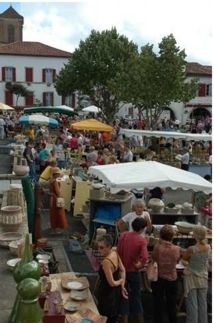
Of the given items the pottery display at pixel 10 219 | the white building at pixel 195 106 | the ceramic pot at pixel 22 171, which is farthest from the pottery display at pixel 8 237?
the white building at pixel 195 106

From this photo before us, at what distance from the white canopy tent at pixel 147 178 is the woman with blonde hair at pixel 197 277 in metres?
1.69

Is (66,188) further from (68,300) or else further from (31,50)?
(31,50)

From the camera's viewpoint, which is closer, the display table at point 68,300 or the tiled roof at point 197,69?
the display table at point 68,300

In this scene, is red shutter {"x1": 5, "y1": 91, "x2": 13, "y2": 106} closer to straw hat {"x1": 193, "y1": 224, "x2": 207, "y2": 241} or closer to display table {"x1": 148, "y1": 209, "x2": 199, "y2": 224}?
display table {"x1": 148, "y1": 209, "x2": 199, "y2": 224}

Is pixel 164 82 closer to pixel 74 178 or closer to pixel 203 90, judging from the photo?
pixel 74 178

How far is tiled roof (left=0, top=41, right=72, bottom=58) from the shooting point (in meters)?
52.9

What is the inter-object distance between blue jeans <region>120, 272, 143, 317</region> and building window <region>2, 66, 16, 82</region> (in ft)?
164

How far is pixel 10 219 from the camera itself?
6.96m

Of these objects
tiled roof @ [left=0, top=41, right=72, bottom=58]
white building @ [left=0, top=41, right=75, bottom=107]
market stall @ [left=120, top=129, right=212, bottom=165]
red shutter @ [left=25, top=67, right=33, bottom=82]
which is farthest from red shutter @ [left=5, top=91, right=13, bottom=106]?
market stall @ [left=120, top=129, right=212, bottom=165]

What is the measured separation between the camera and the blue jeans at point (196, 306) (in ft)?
19.0

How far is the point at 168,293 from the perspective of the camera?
5840 millimetres

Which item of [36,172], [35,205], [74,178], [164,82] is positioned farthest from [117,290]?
[164,82]

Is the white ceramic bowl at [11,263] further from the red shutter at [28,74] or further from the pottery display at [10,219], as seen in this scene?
the red shutter at [28,74]

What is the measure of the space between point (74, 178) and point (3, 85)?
43406 mm
